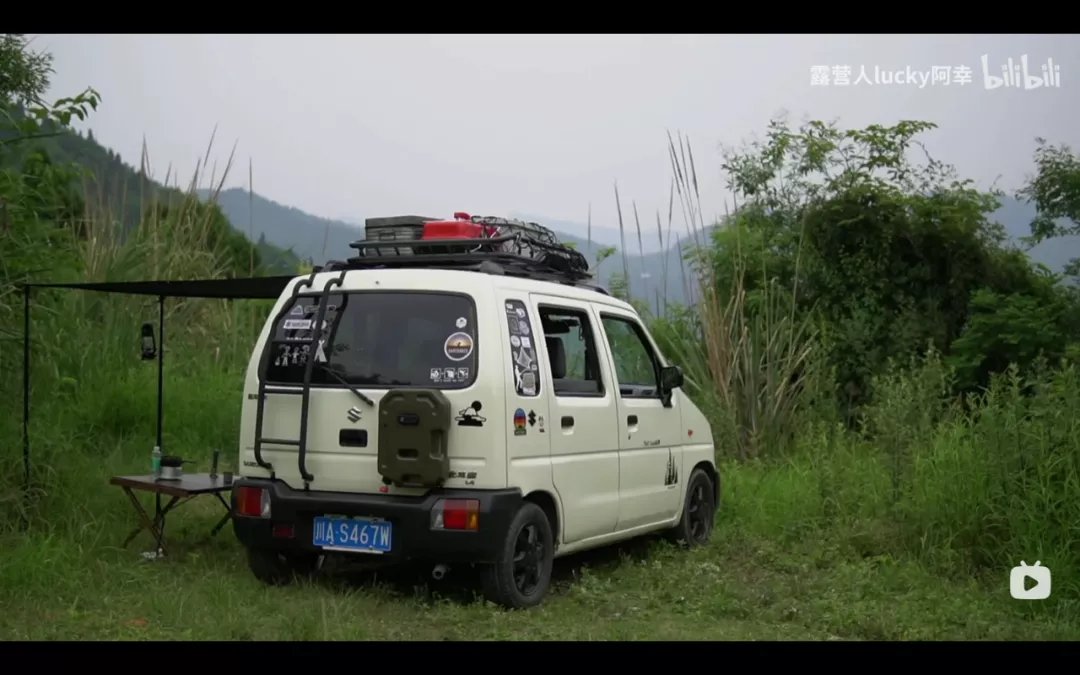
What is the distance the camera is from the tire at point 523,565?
209 inches

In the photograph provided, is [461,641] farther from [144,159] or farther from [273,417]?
[144,159]

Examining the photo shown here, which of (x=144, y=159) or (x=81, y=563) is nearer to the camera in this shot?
(x=81, y=563)

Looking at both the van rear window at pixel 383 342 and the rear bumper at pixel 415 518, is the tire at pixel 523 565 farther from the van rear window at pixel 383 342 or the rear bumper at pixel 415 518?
the van rear window at pixel 383 342

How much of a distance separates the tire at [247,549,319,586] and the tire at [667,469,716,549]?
8.18ft

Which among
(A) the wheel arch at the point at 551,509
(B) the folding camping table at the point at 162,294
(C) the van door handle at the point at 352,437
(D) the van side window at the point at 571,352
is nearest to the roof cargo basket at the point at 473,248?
(D) the van side window at the point at 571,352

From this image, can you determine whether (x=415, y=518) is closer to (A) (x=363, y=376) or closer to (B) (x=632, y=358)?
(A) (x=363, y=376)

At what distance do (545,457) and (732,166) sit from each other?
8.80 m

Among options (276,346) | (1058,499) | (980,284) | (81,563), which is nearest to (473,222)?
(276,346)

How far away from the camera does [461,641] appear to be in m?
4.98

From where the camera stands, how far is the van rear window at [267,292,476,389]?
5371mm

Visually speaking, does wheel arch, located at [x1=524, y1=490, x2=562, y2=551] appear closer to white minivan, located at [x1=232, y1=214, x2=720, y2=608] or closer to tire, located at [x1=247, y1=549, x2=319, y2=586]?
white minivan, located at [x1=232, y1=214, x2=720, y2=608]

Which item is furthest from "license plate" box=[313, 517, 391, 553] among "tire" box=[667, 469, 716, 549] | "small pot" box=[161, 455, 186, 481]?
"tire" box=[667, 469, 716, 549]

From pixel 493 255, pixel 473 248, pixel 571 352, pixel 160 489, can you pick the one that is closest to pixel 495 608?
pixel 571 352
